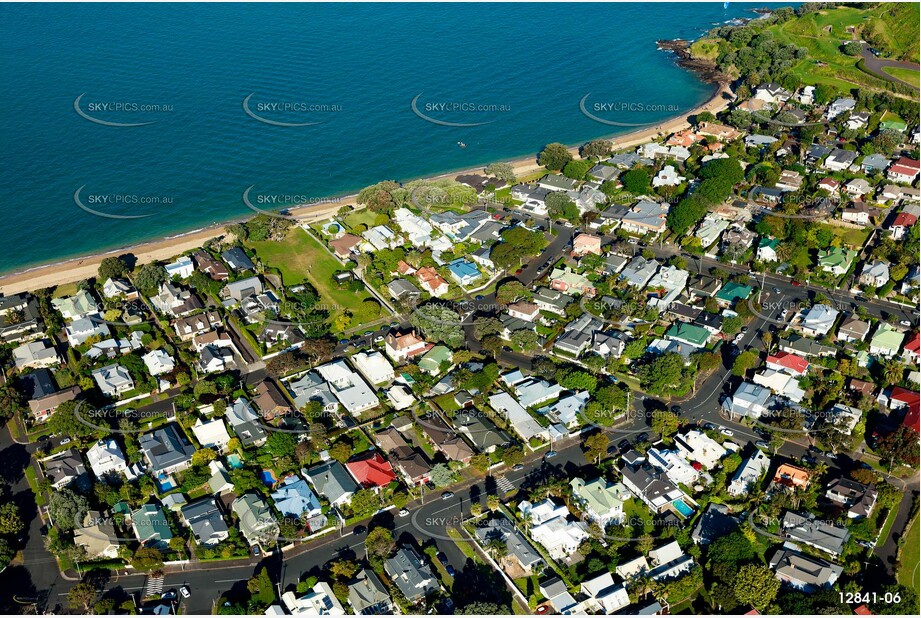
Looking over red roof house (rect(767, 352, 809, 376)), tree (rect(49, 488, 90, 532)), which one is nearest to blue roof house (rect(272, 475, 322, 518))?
tree (rect(49, 488, 90, 532))

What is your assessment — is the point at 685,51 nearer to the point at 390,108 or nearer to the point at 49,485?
the point at 390,108

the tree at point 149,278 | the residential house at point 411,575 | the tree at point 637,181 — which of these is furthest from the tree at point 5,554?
the tree at point 637,181

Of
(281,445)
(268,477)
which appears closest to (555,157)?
(281,445)

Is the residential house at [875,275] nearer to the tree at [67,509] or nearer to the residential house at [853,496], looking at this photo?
the residential house at [853,496]

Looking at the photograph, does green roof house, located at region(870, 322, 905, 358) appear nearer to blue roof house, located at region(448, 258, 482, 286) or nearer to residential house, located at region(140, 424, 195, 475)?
blue roof house, located at region(448, 258, 482, 286)

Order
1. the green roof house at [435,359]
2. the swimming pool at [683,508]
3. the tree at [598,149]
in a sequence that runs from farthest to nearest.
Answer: the tree at [598,149] → the green roof house at [435,359] → the swimming pool at [683,508]

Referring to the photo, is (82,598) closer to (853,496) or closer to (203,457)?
(203,457)

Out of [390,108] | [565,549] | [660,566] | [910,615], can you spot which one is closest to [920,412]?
[910,615]
